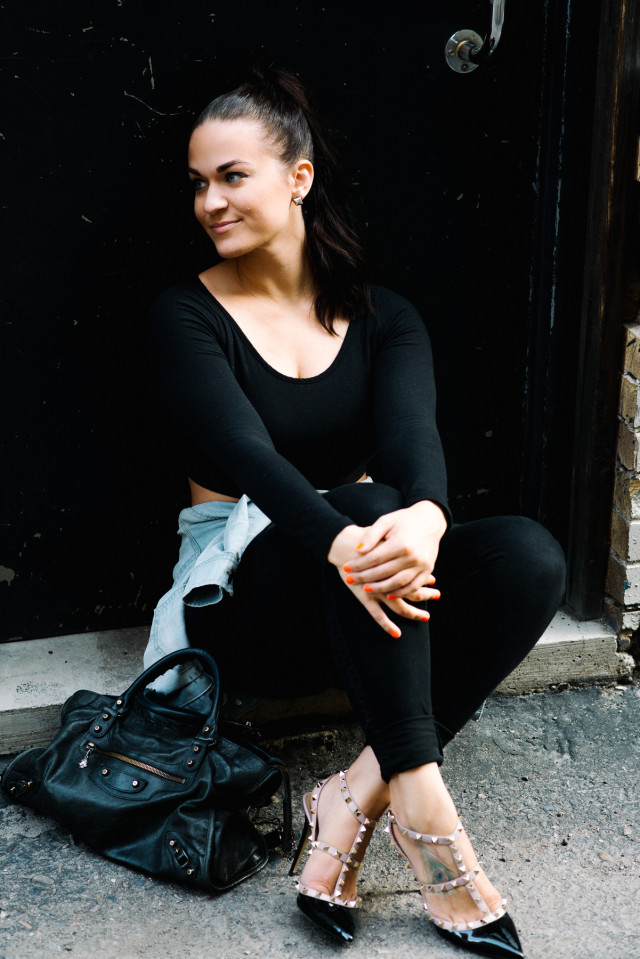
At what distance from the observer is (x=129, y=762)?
2.00 metres

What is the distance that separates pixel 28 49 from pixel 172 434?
0.94m

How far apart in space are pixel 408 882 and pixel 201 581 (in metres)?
0.74

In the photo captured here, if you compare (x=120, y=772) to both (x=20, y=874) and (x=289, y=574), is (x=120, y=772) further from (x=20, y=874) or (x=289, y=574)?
(x=289, y=574)

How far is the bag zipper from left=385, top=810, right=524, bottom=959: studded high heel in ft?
1.52

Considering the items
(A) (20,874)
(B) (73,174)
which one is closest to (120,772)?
(A) (20,874)

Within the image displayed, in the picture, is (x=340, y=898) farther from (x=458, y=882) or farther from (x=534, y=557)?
(x=534, y=557)

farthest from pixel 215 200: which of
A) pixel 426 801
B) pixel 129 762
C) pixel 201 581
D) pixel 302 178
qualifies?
pixel 426 801

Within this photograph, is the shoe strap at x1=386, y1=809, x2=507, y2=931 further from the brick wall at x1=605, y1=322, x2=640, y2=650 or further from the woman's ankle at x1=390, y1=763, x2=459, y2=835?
the brick wall at x1=605, y1=322, x2=640, y2=650

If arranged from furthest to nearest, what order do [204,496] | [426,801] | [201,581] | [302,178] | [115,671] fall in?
[115,671]
[204,496]
[302,178]
[201,581]
[426,801]

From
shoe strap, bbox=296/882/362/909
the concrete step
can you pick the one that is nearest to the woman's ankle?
shoe strap, bbox=296/882/362/909

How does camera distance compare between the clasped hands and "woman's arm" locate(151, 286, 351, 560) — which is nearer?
the clasped hands

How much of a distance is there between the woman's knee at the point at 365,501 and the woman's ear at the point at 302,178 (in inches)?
26.5

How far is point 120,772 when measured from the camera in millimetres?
1997

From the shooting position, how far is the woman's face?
2.09m
